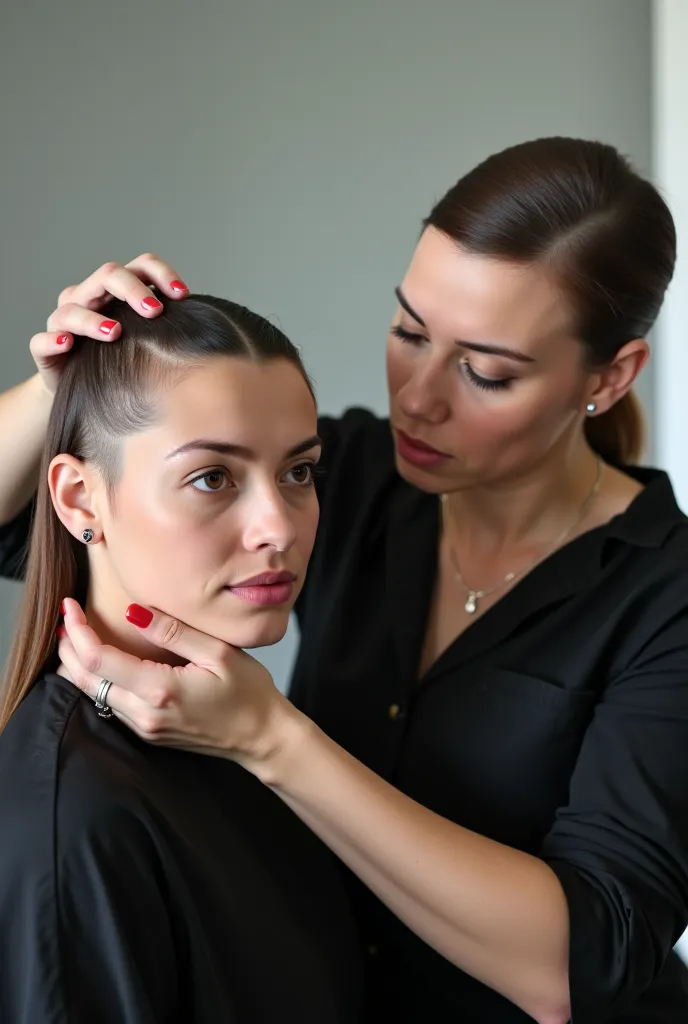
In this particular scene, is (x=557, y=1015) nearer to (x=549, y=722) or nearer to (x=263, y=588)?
(x=549, y=722)

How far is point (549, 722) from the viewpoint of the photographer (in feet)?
4.13

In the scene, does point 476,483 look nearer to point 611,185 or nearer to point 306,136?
point 611,185

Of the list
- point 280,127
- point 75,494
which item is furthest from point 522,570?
point 280,127

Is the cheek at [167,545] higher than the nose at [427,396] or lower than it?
lower

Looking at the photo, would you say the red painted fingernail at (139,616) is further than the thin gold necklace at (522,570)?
No

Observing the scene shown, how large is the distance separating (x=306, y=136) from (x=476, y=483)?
3.11ft

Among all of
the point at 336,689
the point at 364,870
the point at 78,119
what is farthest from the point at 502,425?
the point at 78,119

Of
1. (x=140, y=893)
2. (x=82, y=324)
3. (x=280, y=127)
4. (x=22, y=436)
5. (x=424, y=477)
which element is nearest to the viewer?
(x=140, y=893)

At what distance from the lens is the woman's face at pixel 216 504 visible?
0.93m

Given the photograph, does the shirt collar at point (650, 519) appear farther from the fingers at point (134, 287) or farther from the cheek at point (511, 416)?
the fingers at point (134, 287)

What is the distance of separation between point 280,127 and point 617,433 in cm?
90

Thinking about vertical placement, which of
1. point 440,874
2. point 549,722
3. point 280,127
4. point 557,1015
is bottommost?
point 557,1015

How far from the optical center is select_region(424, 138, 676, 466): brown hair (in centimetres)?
123

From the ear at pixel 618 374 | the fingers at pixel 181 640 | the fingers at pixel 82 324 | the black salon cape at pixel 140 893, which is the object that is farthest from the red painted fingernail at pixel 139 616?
the ear at pixel 618 374
